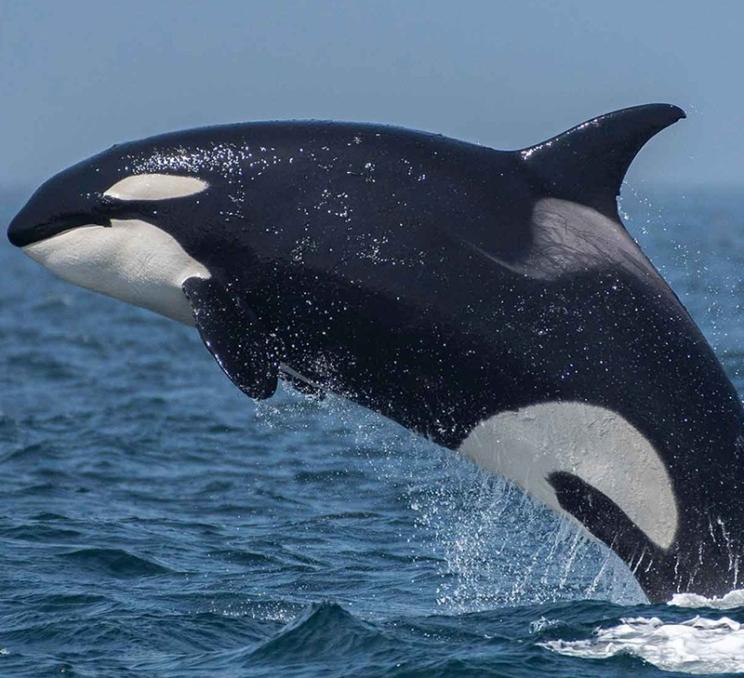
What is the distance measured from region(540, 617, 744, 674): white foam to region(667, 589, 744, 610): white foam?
150mm

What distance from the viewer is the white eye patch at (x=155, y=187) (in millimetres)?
10336

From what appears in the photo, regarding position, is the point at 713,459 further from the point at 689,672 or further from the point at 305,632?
the point at 305,632

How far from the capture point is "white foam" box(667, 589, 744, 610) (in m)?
10.2

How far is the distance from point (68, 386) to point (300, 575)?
14.0m

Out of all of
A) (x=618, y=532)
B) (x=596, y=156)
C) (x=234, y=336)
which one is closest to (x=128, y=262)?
(x=234, y=336)

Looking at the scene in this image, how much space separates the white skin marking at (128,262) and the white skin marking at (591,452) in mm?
2014

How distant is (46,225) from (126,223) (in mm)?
539

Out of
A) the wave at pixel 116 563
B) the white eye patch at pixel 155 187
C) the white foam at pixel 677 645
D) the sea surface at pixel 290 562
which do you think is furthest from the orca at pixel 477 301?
the wave at pixel 116 563

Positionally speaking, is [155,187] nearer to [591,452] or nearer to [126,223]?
[126,223]

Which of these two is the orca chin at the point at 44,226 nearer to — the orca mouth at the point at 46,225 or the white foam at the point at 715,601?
the orca mouth at the point at 46,225

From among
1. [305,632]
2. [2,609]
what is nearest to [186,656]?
[305,632]

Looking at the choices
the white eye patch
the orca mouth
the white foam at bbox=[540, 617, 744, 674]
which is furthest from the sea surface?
the orca mouth

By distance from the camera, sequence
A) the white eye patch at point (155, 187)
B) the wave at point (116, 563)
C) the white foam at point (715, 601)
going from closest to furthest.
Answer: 1. the white foam at point (715, 601)
2. the white eye patch at point (155, 187)
3. the wave at point (116, 563)

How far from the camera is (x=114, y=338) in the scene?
120 ft
